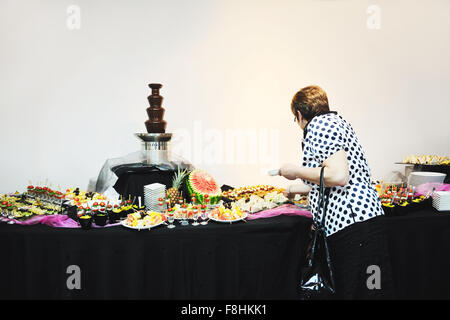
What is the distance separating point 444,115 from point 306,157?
10.3 feet

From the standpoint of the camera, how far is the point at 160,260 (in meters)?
1.94

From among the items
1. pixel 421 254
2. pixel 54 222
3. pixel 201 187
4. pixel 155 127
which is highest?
pixel 155 127

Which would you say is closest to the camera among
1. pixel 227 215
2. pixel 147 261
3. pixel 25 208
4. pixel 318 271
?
pixel 318 271

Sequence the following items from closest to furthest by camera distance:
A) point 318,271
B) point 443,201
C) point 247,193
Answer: point 318,271, point 443,201, point 247,193

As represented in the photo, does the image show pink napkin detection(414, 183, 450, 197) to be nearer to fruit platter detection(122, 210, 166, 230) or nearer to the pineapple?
the pineapple

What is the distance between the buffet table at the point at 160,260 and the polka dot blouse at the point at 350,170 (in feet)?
1.42

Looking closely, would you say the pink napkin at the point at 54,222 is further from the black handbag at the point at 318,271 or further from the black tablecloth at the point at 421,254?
the black tablecloth at the point at 421,254

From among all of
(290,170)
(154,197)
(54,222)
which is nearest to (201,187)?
(154,197)

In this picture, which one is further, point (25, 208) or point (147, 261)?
point (25, 208)

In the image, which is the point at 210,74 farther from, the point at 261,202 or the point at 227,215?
the point at 227,215

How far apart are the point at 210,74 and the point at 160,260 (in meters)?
2.19

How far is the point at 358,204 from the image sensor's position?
1673 mm

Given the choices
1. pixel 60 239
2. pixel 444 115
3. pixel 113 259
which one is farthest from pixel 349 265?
pixel 444 115

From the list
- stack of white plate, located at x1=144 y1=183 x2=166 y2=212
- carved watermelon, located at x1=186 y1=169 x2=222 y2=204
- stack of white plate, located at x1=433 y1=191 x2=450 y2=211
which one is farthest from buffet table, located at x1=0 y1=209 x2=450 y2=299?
stack of white plate, located at x1=433 y1=191 x2=450 y2=211
